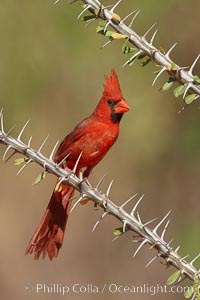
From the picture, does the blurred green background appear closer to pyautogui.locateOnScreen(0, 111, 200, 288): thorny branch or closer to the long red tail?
the long red tail

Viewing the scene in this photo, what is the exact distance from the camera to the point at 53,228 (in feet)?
13.2

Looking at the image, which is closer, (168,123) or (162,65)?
(162,65)

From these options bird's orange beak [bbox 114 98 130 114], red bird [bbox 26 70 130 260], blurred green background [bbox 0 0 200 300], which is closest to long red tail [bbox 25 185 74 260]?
A: red bird [bbox 26 70 130 260]

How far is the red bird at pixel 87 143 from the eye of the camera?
4039 millimetres

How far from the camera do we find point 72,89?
22.4 feet

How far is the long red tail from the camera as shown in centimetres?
379

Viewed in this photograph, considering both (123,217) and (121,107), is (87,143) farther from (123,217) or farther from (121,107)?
(123,217)

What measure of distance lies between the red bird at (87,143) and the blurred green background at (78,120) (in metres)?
2.36

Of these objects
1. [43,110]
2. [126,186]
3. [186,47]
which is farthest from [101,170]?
[186,47]

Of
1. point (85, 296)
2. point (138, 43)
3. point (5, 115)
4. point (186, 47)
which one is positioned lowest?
point (85, 296)

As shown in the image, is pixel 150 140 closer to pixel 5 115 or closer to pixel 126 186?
pixel 126 186

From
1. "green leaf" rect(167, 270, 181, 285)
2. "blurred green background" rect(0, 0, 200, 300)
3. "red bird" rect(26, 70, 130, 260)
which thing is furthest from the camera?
"blurred green background" rect(0, 0, 200, 300)

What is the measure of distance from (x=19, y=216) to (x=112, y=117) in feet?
8.64

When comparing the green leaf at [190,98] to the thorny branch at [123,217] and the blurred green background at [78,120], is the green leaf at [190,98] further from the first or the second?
the blurred green background at [78,120]
